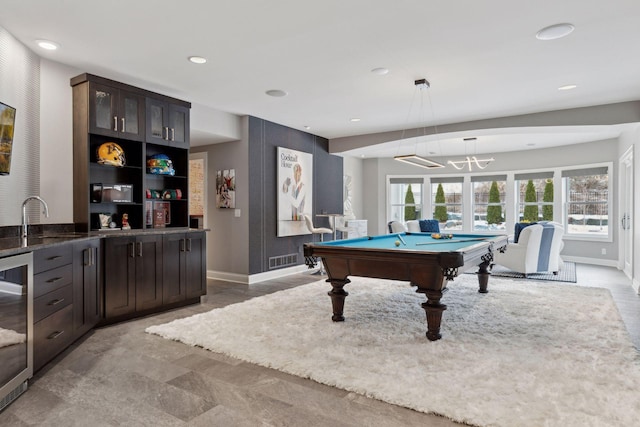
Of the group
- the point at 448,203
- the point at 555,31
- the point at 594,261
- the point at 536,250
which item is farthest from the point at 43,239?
the point at 594,261

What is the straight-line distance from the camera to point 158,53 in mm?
3742

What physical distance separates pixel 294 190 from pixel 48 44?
13.6 ft

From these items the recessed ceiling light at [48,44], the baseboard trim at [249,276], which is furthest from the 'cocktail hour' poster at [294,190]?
the recessed ceiling light at [48,44]

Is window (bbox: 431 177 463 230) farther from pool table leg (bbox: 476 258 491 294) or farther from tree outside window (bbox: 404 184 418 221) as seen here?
pool table leg (bbox: 476 258 491 294)

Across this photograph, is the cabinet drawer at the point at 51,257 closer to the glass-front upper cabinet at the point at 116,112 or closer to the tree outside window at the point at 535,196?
the glass-front upper cabinet at the point at 116,112

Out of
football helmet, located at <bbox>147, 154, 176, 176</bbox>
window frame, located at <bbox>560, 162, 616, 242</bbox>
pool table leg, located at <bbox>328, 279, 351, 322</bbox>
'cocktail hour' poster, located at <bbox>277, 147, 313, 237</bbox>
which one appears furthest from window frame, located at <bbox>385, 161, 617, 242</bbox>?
pool table leg, located at <bbox>328, 279, 351, 322</bbox>

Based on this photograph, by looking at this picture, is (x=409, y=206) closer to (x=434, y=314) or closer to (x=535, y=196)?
(x=535, y=196)

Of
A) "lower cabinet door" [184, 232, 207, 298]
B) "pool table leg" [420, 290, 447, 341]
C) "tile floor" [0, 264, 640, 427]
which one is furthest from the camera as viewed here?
"lower cabinet door" [184, 232, 207, 298]

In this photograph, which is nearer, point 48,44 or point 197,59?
point 48,44

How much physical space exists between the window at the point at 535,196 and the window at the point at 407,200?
2.47 m

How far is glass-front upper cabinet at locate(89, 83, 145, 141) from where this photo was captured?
400 cm

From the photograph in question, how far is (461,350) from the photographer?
3.05 m

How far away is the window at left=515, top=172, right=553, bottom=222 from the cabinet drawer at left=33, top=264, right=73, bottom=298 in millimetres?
9559

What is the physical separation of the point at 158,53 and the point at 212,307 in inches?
109
